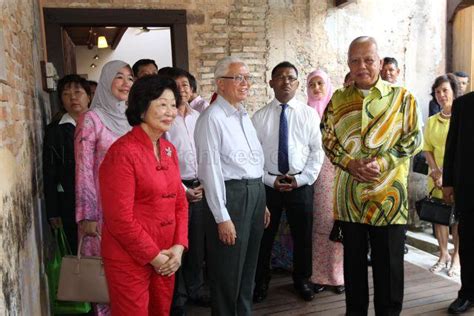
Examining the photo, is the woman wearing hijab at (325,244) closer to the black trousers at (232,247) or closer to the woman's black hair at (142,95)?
the black trousers at (232,247)

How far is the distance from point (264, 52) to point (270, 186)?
2.37 meters

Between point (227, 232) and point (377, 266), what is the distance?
1.03m

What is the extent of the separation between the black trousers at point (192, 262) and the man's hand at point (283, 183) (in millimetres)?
608

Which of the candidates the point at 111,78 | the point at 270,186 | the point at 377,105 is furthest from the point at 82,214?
the point at 377,105

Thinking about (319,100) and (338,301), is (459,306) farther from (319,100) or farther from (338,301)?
(319,100)

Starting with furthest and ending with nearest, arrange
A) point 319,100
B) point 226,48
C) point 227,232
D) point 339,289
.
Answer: point 226,48
point 319,100
point 339,289
point 227,232

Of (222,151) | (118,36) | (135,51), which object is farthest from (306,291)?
Answer: (135,51)

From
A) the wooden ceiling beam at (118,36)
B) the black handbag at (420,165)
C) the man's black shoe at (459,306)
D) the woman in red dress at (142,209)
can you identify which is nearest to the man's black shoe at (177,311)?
the woman in red dress at (142,209)

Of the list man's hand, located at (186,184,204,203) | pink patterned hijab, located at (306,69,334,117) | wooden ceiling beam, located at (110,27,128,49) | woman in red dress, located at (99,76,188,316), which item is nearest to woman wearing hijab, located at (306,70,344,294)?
pink patterned hijab, located at (306,69,334,117)

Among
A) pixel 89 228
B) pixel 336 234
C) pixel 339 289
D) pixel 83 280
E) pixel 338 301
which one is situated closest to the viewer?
pixel 83 280

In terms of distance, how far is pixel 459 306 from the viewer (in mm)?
3164

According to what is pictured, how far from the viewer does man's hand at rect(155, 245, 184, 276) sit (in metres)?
2.07

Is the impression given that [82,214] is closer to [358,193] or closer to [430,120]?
[358,193]

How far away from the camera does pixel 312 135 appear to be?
3.47 meters
